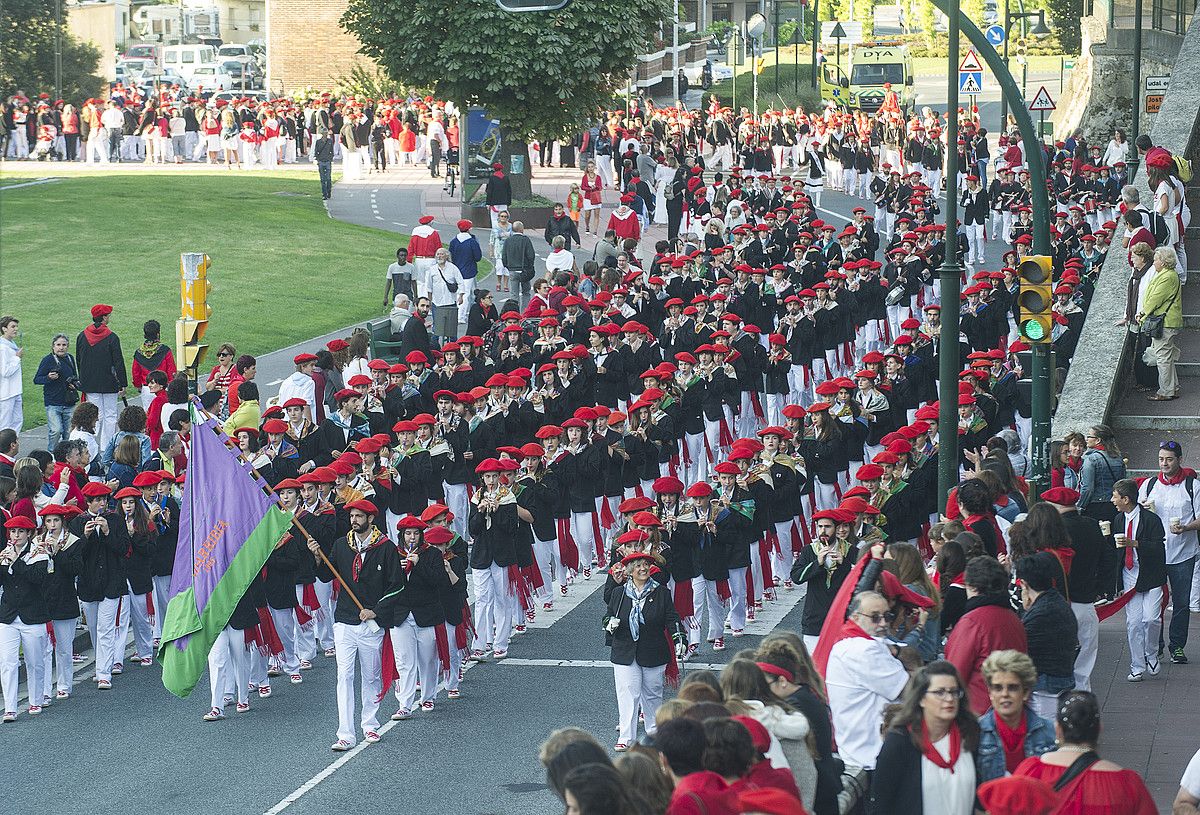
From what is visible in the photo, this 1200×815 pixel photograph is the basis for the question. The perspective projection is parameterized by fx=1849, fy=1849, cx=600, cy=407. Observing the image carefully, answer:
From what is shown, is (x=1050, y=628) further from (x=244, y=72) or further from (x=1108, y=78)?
(x=244, y=72)

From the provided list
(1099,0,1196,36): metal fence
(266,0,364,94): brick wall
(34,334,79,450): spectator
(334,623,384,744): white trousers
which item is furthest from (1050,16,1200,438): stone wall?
(266,0,364,94): brick wall

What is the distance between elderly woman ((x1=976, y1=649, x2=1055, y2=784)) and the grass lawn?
67.8ft

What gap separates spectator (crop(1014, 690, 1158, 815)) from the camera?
754cm

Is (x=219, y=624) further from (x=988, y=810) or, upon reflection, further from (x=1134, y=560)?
(x=988, y=810)

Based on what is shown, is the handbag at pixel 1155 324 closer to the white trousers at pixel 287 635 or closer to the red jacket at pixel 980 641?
the white trousers at pixel 287 635

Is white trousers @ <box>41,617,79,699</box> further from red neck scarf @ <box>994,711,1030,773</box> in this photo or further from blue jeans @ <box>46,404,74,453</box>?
red neck scarf @ <box>994,711,1030,773</box>

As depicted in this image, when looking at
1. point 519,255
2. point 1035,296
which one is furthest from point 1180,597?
point 519,255

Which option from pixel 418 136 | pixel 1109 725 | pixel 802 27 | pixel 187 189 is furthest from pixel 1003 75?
pixel 802 27

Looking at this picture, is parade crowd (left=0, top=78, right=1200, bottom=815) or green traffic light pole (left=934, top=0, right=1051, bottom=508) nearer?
parade crowd (left=0, top=78, right=1200, bottom=815)

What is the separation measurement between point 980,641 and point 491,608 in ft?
23.5

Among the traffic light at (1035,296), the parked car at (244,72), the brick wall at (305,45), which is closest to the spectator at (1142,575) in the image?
the traffic light at (1035,296)

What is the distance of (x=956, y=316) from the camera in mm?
16203

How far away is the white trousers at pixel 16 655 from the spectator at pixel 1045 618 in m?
8.32

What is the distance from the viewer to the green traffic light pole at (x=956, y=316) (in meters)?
15.7
